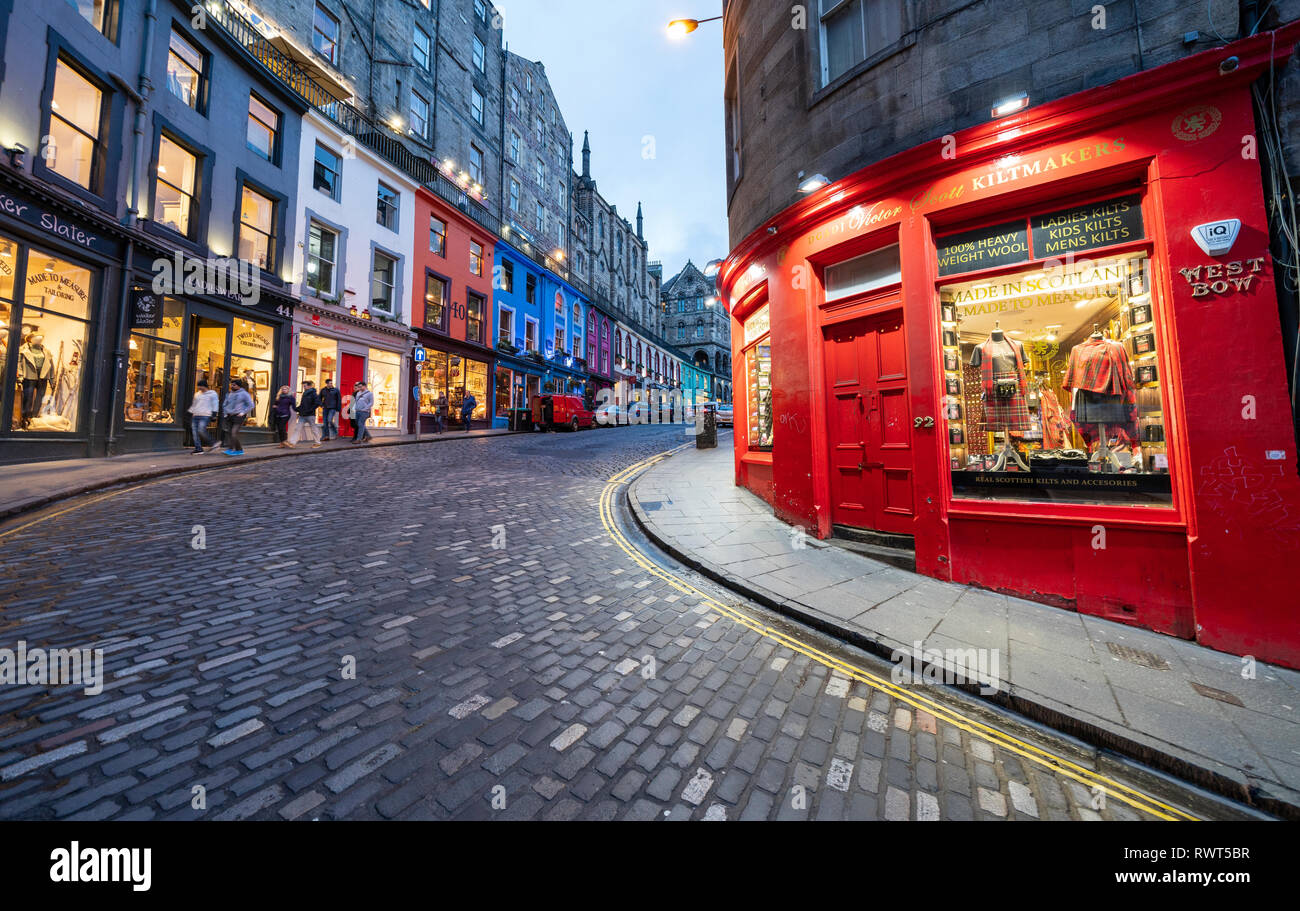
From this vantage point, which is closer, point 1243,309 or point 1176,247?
point 1243,309

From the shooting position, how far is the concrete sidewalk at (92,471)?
243 inches

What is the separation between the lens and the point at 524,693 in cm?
267

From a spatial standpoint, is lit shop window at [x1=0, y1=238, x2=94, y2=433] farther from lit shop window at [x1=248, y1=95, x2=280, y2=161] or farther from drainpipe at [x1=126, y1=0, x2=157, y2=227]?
lit shop window at [x1=248, y1=95, x2=280, y2=161]

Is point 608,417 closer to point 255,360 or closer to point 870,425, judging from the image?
point 255,360

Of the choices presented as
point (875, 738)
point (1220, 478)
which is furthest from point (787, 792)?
point (1220, 478)

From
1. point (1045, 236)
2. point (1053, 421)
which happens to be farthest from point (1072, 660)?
point (1045, 236)

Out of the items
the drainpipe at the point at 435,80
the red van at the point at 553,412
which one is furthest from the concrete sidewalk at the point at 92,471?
the drainpipe at the point at 435,80

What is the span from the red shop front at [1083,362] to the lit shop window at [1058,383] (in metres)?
0.02

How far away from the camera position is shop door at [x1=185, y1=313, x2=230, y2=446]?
1267 centimetres

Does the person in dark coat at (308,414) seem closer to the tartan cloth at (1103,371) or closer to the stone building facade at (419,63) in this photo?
the stone building facade at (419,63)

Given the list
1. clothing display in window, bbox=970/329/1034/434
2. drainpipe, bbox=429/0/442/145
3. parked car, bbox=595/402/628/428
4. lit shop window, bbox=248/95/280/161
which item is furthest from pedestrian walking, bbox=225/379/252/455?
parked car, bbox=595/402/628/428
